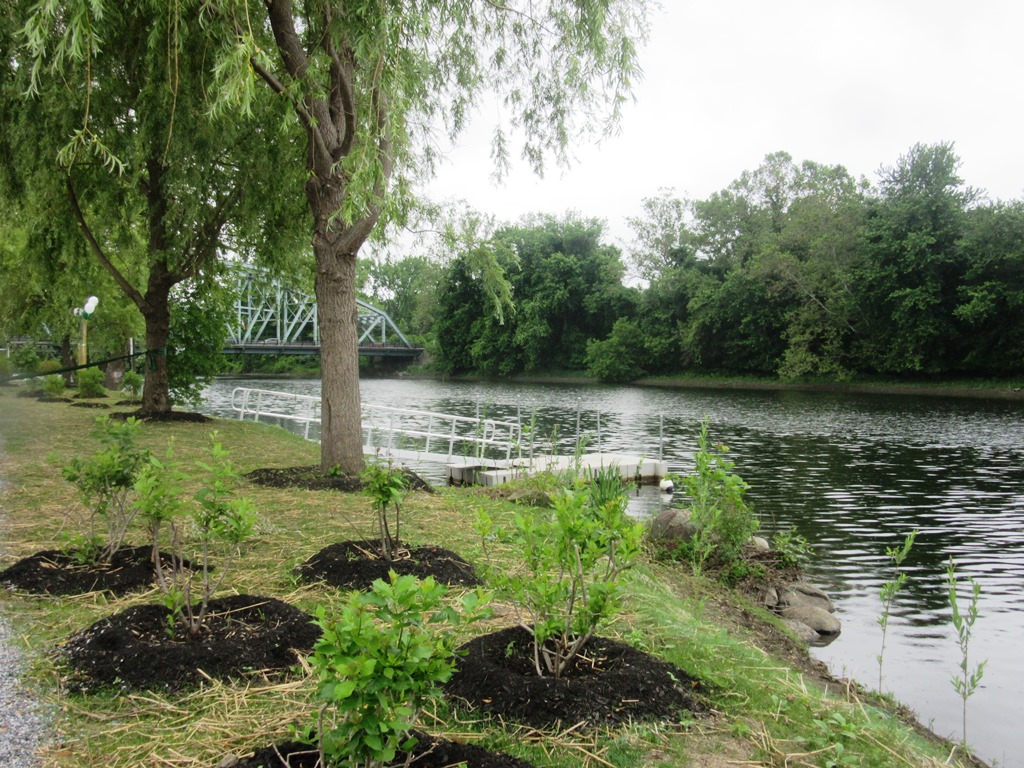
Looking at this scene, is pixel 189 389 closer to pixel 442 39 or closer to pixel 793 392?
pixel 442 39

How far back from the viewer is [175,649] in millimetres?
3432

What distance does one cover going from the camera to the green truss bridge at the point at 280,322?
1769cm

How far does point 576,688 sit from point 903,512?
11.6 metres

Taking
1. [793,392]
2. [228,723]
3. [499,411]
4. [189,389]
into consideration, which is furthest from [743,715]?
[793,392]

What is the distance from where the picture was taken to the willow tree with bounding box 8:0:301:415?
10.1 meters

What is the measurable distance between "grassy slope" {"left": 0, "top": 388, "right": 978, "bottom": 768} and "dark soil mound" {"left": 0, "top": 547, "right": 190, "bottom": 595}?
6.2 inches

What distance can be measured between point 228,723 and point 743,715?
219cm

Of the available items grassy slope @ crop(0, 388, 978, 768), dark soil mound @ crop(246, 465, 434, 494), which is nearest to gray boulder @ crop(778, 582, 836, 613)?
grassy slope @ crop(0, 388, 978, 768)

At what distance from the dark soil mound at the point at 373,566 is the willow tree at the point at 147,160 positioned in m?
5.82

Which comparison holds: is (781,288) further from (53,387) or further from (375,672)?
(375,672)

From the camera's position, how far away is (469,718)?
10.4 feet

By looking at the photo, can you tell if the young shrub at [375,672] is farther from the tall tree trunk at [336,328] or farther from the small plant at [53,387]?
the small plant at [53,387]

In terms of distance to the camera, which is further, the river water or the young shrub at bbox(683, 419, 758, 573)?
the young shrub at bbox(683, 419, 758, 573)

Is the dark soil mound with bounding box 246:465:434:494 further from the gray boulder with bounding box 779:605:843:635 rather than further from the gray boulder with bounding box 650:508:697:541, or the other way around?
the gray boulder with bounding box 779:605:843:635
